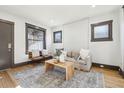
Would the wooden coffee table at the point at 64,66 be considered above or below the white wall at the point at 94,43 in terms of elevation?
below

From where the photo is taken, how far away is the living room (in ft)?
9.73

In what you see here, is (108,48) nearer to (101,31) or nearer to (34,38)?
(101,31)

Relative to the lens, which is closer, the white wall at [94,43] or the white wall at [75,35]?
the white wall at [94,43]

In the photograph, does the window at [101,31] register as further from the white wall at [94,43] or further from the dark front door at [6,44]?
the dark front door at [6,44]

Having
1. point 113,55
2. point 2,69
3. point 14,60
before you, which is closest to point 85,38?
point 113,55

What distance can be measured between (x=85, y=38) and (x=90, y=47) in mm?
546

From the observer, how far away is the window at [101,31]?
11.9 ft

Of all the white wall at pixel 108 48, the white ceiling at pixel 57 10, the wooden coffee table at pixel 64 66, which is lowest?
the wooden coffee table at pixel 64 66

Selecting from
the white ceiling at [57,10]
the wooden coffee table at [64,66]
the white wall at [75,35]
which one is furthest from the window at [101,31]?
the wooden coffee table at [64,66]

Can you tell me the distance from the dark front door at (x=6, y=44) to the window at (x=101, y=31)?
3893 millimetres

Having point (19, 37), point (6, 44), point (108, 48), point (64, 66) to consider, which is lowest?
point (64, 66)

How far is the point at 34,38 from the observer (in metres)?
4.98

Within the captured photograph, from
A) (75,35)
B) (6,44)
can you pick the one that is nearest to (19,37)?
(6,44)

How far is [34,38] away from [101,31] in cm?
374
